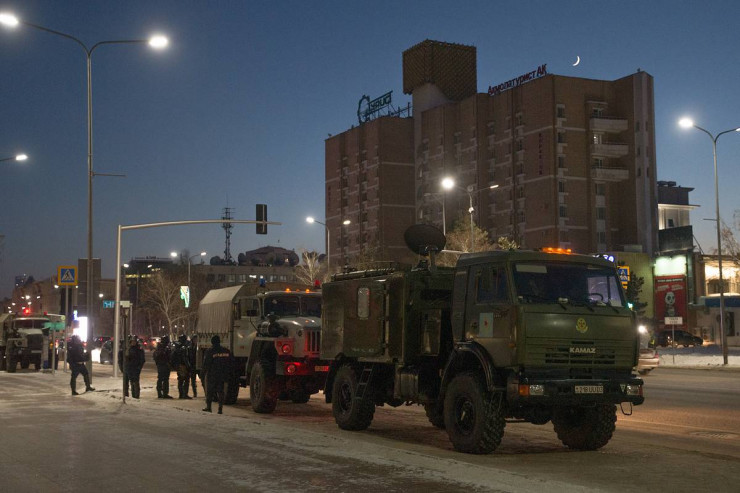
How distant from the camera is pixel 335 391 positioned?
15727mm

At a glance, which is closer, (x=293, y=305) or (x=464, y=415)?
(x=464, y=415)

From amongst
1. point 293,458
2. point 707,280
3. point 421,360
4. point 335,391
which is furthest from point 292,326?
point 707,280

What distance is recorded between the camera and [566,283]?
1222 centimetres

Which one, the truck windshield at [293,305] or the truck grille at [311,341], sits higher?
the truck windshield at [293,305]

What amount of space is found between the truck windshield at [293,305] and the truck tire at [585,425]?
812 centimetres

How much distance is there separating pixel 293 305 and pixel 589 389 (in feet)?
31.7

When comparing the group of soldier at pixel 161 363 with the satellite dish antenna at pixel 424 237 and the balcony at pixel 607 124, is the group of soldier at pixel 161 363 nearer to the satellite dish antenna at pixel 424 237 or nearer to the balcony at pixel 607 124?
the satellite dish antenna at pixel 424 237

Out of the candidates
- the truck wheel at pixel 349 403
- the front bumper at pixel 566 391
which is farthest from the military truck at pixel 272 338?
the front bumper at pixel 566 391

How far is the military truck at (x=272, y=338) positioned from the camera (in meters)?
18.6

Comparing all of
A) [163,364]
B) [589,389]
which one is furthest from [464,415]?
[163,364]

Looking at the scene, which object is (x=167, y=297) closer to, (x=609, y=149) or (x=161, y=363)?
(x=609, y=149)

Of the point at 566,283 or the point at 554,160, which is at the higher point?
the point at 554,160

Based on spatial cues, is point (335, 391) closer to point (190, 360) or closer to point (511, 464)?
point (511, 464)

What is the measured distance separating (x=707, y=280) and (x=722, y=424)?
2739 inches
